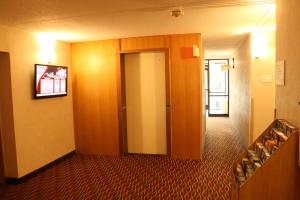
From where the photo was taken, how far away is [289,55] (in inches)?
73.9

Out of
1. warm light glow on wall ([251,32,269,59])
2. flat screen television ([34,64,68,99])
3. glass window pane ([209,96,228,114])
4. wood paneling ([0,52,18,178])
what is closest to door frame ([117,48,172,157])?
flat screen television ([34,64,68,99])

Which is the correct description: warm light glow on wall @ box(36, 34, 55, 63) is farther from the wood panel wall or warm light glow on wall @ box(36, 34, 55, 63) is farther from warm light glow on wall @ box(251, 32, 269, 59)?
warm light glow on wall @ box(251, 32, 269, 59)

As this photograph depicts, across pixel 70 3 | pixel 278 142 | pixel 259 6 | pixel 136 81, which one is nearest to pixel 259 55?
pixel 259 6

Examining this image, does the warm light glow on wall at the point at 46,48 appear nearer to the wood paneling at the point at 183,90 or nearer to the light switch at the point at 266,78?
the wood paneling at the point at 183,90

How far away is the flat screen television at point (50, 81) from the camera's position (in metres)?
3.60

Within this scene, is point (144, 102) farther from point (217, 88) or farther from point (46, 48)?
point (217, 88)

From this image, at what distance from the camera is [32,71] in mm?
3631

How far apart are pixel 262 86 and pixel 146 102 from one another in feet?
7.10

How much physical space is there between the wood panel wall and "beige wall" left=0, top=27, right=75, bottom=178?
47 cm

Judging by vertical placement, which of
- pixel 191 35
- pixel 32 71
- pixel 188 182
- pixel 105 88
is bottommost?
pixel 188 182

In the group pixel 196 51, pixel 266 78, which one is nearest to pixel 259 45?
pixel 266 78

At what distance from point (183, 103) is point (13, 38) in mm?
2888

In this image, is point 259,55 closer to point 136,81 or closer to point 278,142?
point 136,81

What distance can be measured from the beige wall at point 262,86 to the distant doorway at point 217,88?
4.82m
